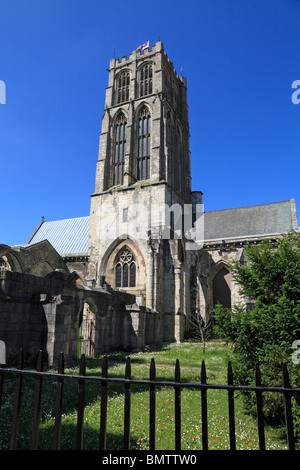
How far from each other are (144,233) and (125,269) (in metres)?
3.61

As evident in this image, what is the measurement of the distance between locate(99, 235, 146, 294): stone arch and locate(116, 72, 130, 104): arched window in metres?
16.4

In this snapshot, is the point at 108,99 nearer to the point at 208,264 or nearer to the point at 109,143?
the point at 109,143

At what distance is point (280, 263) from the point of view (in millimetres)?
6777

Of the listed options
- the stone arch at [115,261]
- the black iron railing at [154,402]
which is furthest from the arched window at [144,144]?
the black iron railing at [154,402]

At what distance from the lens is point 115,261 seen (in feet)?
90.5

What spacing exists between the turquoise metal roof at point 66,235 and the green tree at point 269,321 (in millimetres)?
25728

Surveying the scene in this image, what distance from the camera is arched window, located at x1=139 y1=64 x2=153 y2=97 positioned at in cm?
3253

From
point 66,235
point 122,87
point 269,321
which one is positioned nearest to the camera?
point 269,321

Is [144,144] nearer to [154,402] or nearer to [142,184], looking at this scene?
[142,184]

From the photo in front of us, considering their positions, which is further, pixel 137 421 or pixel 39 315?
pixel 39 315

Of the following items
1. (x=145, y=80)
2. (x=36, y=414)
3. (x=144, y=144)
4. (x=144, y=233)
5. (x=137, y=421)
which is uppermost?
(x=145, y=80)

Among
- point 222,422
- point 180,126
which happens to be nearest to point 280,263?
point 222,422

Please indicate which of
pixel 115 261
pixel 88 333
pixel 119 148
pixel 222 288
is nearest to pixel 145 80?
pixel 119 148

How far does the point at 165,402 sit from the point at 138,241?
19.7 meters
